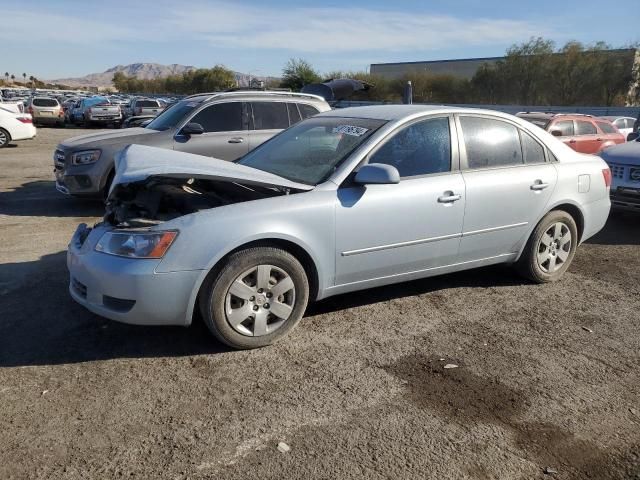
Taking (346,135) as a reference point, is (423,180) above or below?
below

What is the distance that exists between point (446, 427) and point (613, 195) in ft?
20.4

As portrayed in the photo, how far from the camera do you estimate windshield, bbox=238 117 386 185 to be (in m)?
4.27

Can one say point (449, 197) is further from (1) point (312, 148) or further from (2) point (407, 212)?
(1) point (312, 148)

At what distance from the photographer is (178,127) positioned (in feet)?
26.3

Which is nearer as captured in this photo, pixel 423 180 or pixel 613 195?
pixel 423 180

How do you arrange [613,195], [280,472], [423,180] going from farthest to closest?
[613,195], [423,180], [280,472]

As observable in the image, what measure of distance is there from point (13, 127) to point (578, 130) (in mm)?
16482

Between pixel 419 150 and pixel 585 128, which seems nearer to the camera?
pixel 419 150

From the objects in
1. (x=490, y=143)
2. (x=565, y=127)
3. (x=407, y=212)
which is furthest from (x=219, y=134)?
(x=565, y=127)

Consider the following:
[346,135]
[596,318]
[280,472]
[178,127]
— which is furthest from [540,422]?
[178,127]

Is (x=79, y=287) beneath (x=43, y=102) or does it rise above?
beneath

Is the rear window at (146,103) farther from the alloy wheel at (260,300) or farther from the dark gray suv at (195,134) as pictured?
the alloy wheel at (260,300)

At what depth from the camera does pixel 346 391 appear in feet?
10.9

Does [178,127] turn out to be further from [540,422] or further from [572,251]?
[540,422]
